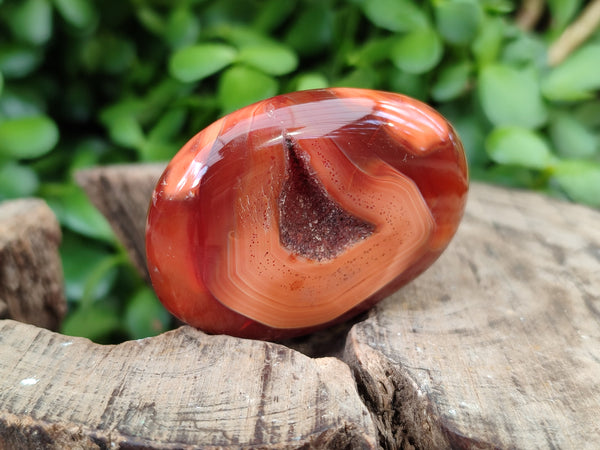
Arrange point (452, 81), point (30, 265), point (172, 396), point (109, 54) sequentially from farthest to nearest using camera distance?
1. point (109, 54)
2. point (452, 81)
3. point (30, 265)
4. point (172, 396)

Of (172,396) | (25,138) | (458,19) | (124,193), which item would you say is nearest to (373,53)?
(458,19)

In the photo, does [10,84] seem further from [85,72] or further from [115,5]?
[115,5]

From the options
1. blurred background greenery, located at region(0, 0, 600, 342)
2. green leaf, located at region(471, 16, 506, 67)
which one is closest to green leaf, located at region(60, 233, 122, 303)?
blurred background greenery, located at region(0, 0, 600, 342)

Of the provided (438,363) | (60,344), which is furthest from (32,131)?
(438,363)

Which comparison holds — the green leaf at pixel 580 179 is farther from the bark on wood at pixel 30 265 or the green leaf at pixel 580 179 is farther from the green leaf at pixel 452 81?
the bark on wood at pixel 30 265

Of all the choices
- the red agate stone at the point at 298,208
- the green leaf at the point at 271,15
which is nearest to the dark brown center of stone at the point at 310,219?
the red agate stone at the point at 298,208

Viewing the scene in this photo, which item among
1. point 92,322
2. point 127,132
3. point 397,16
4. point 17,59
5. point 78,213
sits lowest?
point 92,322

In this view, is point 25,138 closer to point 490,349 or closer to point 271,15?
point 271,15
